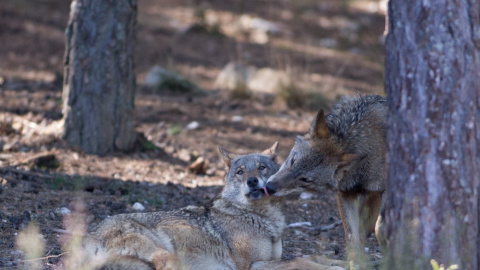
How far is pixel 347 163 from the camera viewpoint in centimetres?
563

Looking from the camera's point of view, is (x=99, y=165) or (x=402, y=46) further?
(x=99, y=165)

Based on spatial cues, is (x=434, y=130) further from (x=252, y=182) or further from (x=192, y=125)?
(x=192, y=125)

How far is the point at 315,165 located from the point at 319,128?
36 cm

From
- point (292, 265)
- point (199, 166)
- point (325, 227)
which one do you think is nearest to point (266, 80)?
point (199, 166)

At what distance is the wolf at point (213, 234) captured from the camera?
5.17 meters

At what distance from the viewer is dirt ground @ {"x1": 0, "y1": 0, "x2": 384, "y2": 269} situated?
23.5ft

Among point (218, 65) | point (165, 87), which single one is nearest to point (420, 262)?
point (165, 87)

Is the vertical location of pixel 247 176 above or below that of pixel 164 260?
above

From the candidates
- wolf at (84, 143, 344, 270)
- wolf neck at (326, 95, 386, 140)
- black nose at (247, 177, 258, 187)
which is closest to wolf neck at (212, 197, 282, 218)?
wolf at (84, 143, 344, 270)

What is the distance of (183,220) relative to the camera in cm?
580

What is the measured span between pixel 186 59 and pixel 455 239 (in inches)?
469

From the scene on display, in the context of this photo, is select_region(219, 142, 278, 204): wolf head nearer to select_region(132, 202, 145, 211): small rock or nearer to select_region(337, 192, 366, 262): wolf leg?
select_region(337, 192, 366, 262): wolf leg

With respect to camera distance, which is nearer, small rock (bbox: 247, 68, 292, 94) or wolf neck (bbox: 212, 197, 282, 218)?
wolf neck (bbox: 212, 197, 282, 218)

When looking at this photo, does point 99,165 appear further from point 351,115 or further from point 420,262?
point 420,262
